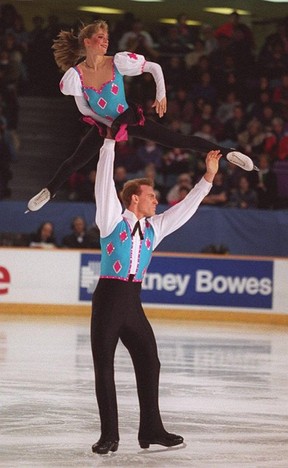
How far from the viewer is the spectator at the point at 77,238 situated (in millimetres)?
16531

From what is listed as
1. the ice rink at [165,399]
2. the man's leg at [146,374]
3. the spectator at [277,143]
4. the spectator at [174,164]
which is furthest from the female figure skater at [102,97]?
the spectator at [277,143]

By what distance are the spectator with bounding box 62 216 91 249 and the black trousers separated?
964 cm

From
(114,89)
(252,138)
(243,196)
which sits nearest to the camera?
(114,89)

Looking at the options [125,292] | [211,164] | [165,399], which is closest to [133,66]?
[211,164]

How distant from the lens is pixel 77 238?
54.3 ft

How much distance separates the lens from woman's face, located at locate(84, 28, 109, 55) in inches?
283

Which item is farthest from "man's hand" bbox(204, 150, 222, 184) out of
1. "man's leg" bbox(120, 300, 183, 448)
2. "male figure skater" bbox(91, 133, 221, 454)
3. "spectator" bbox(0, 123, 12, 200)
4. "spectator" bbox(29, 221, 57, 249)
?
"spectator" bbox(0, 123, 12, 200)

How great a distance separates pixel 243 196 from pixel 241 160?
996 centimetres

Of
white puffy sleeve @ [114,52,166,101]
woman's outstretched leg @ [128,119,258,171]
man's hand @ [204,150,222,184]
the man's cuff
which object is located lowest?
man's hand @ [204,150,222,184]

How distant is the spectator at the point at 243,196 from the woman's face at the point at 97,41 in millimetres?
9979

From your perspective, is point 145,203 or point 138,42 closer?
point 145,203

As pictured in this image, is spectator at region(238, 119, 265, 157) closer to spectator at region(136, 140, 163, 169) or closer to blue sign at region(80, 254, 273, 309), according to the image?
spectator at region(136, 140, 163, 169)

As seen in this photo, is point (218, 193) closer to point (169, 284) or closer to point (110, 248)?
point (169, 284)

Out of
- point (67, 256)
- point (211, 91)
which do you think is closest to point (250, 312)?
point (67, 256)
